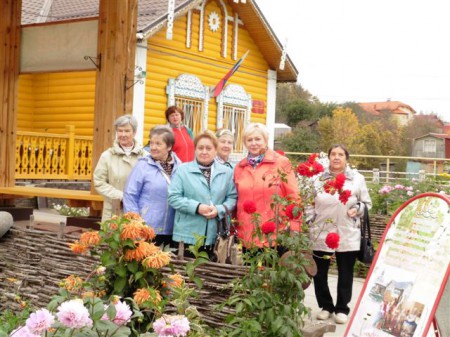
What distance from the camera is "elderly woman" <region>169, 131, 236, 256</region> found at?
5.32 metres

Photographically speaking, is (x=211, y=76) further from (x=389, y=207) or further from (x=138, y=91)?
(x=389, y=207)

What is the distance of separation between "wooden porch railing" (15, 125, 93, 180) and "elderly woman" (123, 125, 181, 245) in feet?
32.5

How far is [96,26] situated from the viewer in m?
7.91

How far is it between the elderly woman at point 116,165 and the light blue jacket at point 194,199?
82cm

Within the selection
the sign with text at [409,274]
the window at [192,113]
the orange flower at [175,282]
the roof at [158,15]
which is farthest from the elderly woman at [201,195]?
the window at [192,113]

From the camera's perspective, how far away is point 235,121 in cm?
2027

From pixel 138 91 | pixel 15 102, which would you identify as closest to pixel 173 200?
pixel 15 102

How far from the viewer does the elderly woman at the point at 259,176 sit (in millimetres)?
5340

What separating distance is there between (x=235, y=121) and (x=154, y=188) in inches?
581

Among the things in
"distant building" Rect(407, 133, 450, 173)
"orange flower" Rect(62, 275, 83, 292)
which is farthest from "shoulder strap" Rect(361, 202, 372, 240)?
"distant building" Rect(407, 133, 450, 173)

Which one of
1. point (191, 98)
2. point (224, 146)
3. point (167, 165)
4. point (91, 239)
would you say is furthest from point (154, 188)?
point (191, 98)

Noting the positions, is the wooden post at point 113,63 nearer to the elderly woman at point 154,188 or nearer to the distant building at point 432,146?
the elderly woman at point 154,188

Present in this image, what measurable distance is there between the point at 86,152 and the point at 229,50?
203 inches

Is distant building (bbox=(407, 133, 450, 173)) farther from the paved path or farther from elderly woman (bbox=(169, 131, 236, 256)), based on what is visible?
elderly woman (bbox=(169, 131, 236, 256))
